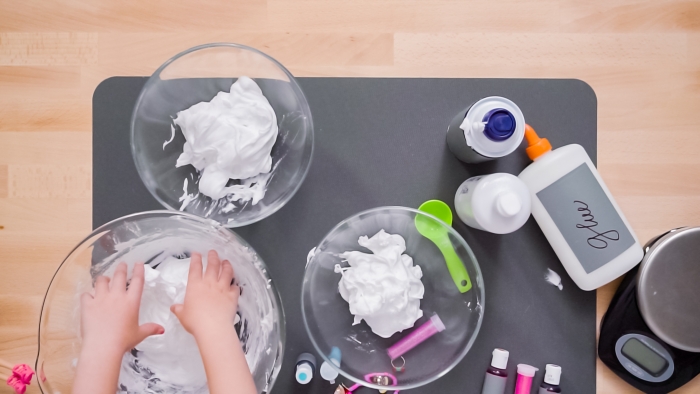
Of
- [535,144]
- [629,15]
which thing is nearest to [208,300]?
[535,144]

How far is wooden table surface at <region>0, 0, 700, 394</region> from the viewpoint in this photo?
761 mm

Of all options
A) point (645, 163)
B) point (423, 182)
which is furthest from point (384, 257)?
point (645, 163)

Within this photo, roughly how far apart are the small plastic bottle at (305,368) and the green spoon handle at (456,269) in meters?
0.26

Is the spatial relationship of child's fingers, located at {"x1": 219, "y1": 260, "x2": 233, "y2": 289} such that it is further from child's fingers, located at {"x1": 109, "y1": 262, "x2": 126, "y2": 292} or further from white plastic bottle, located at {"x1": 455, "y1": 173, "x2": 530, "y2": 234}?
white plastic bottle, located at {"x1": 455, "y1": 173, "x2": 530, "y2": 234}

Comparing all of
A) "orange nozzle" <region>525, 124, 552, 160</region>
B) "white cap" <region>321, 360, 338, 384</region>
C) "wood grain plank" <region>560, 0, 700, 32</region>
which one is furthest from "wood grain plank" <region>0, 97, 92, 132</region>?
"wood grain plank" <region>560, 0, 700, 32</region>

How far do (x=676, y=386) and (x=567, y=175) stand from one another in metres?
0.39

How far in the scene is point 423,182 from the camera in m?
0.76

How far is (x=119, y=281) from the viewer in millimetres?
627

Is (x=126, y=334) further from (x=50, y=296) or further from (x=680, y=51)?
(x=680, y=51)

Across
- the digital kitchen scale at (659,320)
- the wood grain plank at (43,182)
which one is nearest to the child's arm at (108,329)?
the wood grain plank at (43,182)

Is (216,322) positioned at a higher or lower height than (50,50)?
lower

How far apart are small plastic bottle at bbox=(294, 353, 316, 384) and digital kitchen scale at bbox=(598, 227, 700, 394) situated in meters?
0.47

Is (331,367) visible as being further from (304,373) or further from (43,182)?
(43,182)

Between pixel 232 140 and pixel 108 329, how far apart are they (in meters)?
0.30
